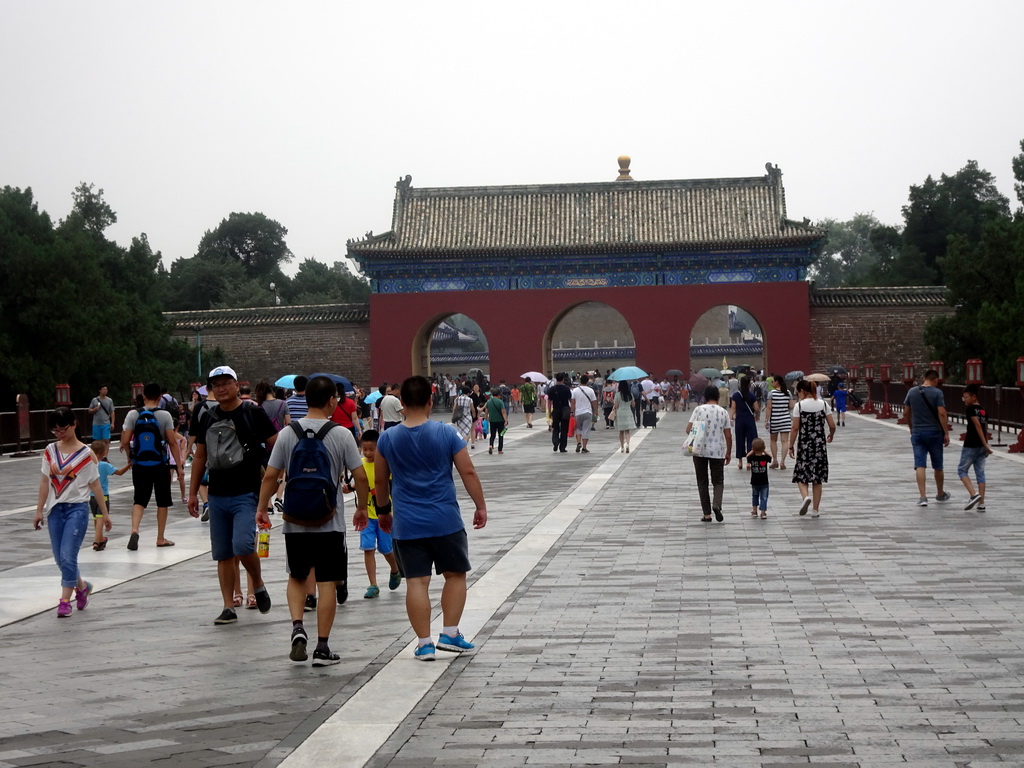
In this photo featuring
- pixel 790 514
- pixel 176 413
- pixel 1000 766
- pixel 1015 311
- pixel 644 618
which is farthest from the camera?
pixel 1015 311

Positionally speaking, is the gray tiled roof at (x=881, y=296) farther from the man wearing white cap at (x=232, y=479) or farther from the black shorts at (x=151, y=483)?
the man wearing white cap at (x=232, y=479)

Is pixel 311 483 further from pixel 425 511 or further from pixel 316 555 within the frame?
pixel 425 511

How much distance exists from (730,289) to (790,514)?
3553cm

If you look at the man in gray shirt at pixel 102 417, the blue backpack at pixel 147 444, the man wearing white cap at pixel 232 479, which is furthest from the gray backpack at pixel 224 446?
the man in gray shirt at pixel 102 417

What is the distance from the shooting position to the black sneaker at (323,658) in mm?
6887

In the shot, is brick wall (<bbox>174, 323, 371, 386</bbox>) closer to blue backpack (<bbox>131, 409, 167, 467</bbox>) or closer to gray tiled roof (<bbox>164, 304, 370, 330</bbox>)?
gray tiled roof (<bbox>164, 304, 370, 330</bbox>)

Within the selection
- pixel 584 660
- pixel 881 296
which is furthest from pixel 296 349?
pixel 584 660

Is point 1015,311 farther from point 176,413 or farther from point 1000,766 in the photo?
point 1000,766

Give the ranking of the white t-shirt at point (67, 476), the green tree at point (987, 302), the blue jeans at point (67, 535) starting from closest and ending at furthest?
1. the blue jeans at point (67, 535)
2. the white t-shirt at point (67, 476)
3. the green tree at point (987, 302)

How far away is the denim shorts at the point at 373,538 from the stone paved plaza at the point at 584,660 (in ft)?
1.14

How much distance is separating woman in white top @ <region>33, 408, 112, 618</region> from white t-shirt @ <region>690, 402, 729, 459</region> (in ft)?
20.4

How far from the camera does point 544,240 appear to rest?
4941 cm

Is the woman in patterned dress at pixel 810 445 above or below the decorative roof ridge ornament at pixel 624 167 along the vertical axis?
below

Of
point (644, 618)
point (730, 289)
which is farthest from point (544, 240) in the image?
point (644, 618)
